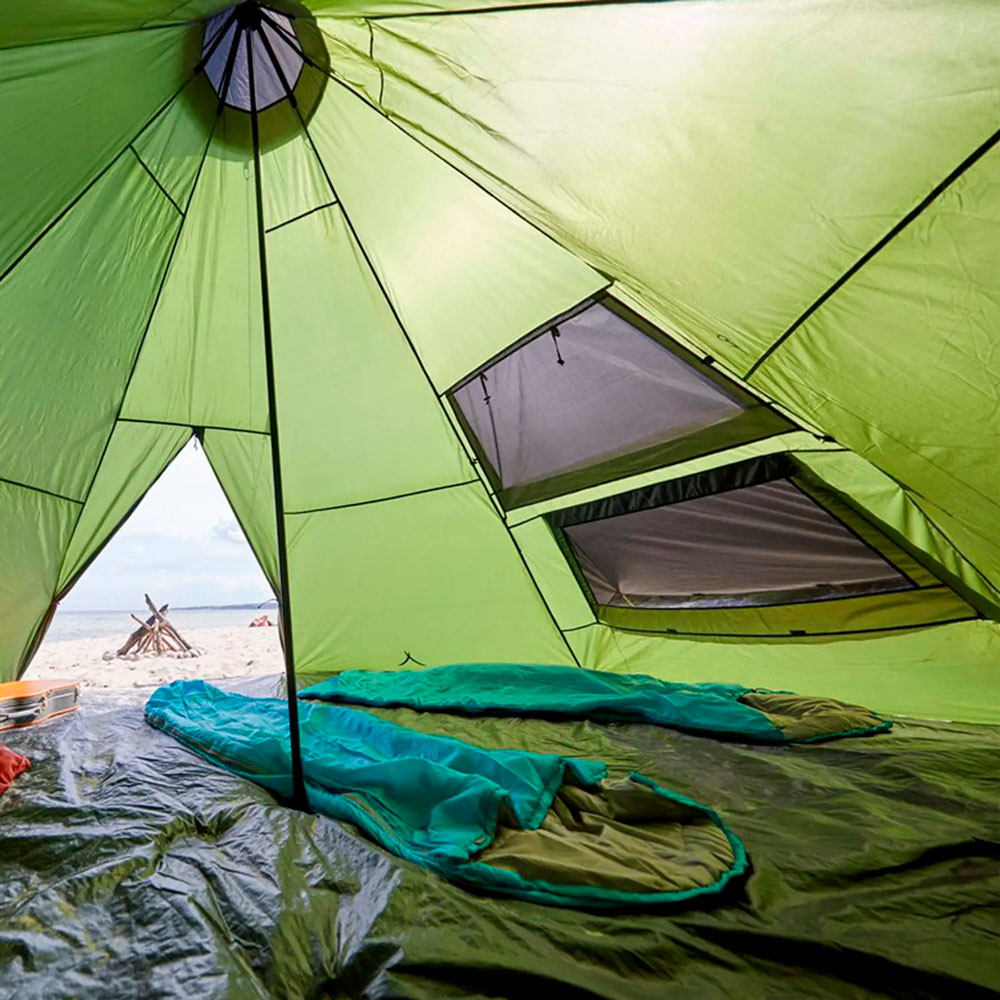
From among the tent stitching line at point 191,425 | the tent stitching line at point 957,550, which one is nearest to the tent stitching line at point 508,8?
the tent stitching line at point 957,550

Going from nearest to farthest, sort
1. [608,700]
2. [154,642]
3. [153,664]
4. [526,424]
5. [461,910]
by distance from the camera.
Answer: [461,910]
[608,700]
[526,424]
[153,664]
[154,642]

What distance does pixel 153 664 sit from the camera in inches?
193

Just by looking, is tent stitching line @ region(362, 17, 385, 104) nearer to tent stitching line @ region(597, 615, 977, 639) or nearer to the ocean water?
tent stitching line @ region(597, 615, 977, 639)

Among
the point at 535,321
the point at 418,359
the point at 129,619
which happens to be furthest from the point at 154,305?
the point at 129,619

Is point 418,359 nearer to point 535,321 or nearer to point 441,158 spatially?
point 535,321

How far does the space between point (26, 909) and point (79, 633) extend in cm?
1260

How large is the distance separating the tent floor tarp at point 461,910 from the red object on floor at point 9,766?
31 mm

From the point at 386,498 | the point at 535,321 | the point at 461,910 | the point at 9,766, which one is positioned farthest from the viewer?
the point at 386,498

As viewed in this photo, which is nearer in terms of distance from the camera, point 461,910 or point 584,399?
point 461,910

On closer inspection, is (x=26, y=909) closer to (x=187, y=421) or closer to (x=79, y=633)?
(x=187, y=421)

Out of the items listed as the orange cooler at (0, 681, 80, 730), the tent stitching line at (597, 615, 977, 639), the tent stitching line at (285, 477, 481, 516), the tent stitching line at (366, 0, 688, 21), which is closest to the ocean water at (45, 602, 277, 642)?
the tent stitching line at (285, 477, 481, 516)

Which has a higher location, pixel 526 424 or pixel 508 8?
pixel 508 8

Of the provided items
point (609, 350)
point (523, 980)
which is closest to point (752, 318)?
point (609, 350)

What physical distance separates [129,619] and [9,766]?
548 inches
